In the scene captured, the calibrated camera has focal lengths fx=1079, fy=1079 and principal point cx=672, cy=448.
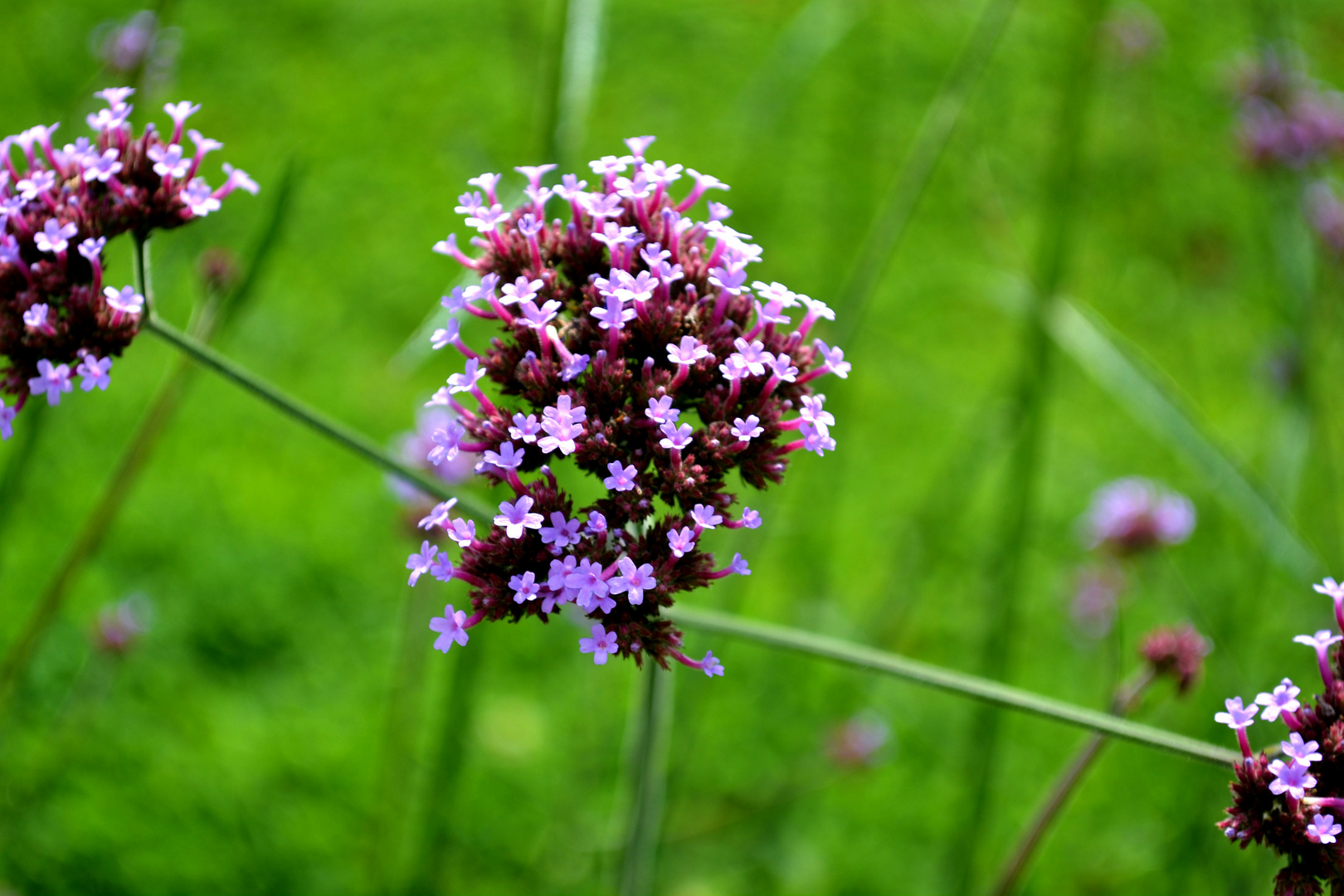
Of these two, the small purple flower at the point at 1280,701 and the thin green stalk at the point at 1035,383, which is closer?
the small purple flower at the point at 1280,701

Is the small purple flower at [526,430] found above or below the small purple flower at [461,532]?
above

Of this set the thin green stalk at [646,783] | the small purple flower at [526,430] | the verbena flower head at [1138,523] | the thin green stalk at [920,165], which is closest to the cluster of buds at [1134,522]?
the verbena flower head at [1138,523]

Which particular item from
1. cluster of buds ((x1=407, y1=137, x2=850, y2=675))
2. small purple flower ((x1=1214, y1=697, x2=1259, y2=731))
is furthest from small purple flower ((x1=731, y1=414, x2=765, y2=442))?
small purple flower ((x1=1214, y1=697, x2=1259, y2=731))

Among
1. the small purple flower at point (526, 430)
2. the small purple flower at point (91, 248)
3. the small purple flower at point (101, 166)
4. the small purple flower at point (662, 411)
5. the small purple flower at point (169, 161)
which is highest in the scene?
the small purple flower at point (169, 161)

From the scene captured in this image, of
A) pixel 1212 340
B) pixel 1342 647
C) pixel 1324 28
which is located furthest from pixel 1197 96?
pixel 1342 647

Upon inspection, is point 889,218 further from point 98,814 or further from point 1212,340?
point 1212,340

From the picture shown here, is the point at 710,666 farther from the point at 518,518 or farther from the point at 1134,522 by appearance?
the point at 1134,522

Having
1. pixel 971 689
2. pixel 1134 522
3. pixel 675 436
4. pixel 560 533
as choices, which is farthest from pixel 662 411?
pixel 1134 522

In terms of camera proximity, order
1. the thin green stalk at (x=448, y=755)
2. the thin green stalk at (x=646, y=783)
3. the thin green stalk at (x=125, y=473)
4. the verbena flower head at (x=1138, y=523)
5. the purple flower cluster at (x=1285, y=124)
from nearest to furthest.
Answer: the thin green stalk at (x=646, y=783) → the thin green stalk at (x=125, y=473) → the thin green stalk at (x=448, y=755) → the verbena flower head at (x=1138, y=523) → the purple flower cluster at (x=1285, y=124)

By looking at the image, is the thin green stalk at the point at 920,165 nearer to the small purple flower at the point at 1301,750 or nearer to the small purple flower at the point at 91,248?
the small purple flower at the point at 1301,750
